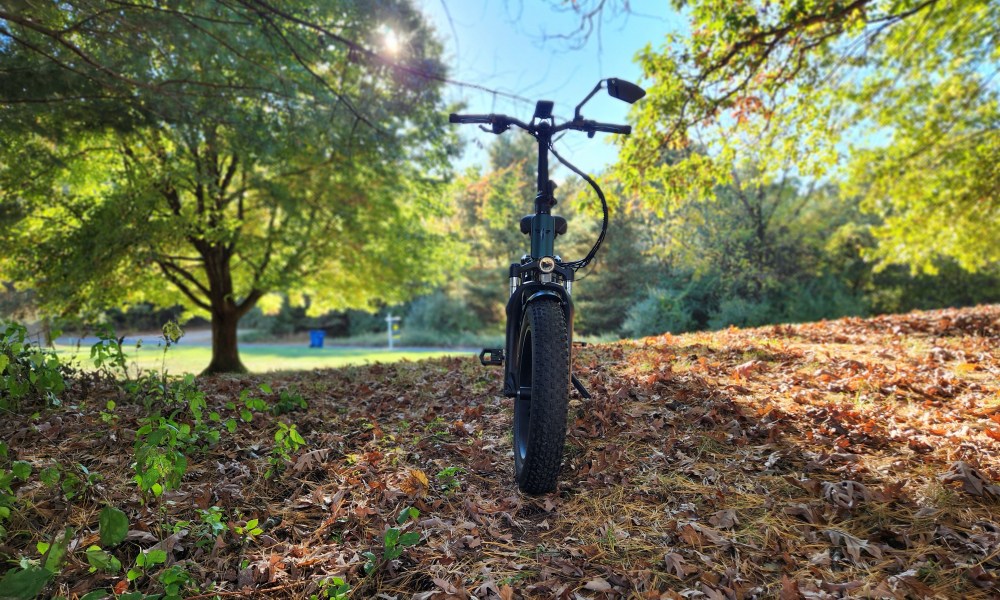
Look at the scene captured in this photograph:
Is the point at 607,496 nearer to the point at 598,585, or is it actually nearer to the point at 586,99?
the point at 598,585

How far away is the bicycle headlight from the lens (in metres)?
2.45

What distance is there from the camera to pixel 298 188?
28.8 feet

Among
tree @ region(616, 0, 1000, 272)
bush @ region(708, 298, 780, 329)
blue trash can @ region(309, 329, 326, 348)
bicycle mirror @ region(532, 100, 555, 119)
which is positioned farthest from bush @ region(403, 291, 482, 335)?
bicycle mirror @ region(532, 100, 555, 119)

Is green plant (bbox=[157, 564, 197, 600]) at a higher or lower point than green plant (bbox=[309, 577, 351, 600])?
higher

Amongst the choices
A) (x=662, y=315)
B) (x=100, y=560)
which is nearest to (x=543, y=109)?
(x=100, y=560)

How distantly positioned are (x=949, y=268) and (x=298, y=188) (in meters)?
22.4

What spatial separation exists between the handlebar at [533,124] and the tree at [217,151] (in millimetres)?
768

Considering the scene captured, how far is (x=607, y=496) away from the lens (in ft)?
7.57

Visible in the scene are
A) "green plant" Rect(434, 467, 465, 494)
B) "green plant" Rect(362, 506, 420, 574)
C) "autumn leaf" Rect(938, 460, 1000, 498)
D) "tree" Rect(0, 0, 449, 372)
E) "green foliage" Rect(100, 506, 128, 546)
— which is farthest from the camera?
"tree" Rect(0, 0, 449, 372)

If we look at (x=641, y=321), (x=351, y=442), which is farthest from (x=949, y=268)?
(x=351, y=442)

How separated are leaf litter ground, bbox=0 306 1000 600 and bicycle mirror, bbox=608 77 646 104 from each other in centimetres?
187

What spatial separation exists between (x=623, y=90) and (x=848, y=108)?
9988 mm

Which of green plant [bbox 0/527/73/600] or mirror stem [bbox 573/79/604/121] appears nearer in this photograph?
green plant [bbox 0/527/73/600]

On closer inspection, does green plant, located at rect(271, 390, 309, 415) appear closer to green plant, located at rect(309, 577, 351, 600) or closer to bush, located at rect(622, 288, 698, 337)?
green plant, located at rect(309, 577, 351, 600)
